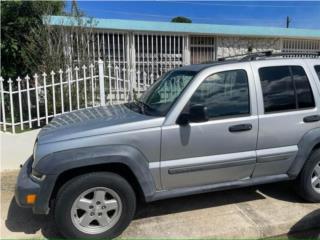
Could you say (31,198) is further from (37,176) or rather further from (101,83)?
(101,83)

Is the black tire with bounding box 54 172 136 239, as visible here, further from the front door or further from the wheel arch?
the front door

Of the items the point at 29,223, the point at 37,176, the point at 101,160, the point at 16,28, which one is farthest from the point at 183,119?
the point at 16,28

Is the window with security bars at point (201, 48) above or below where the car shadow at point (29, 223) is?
Result: above

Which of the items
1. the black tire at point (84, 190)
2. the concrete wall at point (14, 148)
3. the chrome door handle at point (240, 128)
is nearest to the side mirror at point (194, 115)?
the chrome door handle at point (240, 128)

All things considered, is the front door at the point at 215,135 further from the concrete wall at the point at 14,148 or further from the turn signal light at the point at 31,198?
the concrete wall at the point at 14,148

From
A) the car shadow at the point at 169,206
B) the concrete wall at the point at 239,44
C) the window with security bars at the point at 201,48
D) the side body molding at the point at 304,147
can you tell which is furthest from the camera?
the concrete wall at the point at 239,44

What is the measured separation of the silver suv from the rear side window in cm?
1

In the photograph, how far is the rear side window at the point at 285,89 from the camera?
408 centimetres

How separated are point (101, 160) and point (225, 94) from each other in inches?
63.6

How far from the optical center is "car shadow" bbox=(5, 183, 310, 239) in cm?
399

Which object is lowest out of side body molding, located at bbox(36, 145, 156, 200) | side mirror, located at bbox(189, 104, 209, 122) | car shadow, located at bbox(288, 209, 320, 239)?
car shadow, located at bbox(288, 209, 320, 239)

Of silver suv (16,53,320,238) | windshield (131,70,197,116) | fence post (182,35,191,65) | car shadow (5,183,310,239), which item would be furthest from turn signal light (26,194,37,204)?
fence post (182,35,191,65)

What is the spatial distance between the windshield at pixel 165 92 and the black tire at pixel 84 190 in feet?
2.91

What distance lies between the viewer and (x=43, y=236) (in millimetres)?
3775
